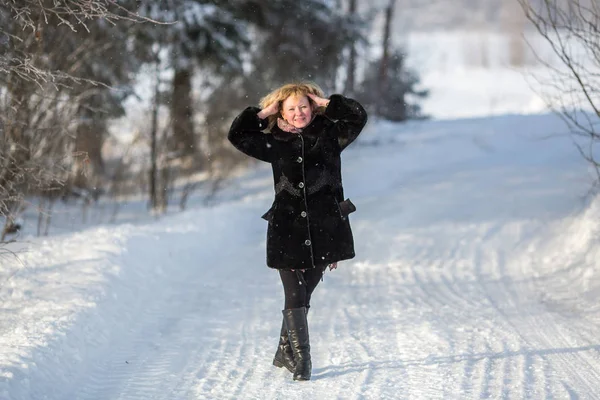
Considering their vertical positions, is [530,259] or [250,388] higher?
[530,259]

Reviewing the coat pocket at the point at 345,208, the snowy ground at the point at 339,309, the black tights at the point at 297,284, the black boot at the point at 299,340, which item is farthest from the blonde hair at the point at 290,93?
the snowy ground at the point at 339,309

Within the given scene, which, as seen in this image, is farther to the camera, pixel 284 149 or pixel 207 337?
pixel 207 337

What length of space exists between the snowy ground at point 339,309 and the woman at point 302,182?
1.74ft

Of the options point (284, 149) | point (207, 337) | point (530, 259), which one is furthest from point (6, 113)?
point (530, 259)

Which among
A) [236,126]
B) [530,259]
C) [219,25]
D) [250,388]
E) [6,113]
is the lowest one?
[250,388]

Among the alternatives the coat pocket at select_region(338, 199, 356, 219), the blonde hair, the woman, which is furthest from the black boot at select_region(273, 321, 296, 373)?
the blonde hair

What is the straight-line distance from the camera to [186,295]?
6.99 m

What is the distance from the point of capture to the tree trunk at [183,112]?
15.5 metres

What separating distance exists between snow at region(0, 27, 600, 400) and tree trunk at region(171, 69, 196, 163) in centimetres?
319

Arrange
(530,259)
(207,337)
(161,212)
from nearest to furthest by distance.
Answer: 1. (207,337)
2. (530,259)
3. (161,212)

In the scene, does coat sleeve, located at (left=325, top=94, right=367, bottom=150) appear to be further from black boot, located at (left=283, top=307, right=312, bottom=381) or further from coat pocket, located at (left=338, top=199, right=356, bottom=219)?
black boot, located at (left=283, top=307, right=312, bottom=381)

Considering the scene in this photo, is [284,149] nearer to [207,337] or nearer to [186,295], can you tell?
[207,337]

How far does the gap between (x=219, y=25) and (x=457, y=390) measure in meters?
13.2

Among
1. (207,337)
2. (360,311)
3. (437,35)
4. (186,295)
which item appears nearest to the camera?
(207,337)
